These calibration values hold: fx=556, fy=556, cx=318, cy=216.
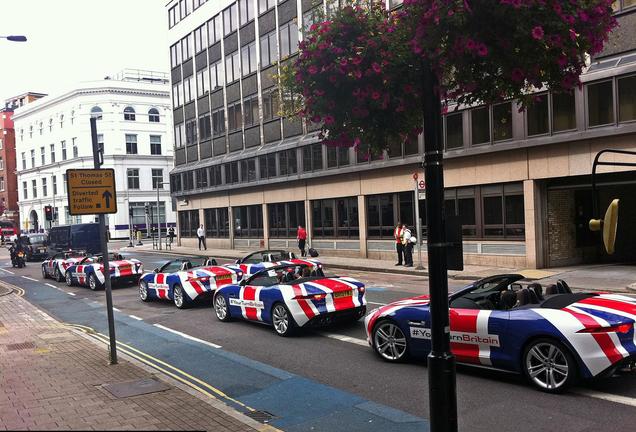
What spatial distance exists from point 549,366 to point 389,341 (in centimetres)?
242

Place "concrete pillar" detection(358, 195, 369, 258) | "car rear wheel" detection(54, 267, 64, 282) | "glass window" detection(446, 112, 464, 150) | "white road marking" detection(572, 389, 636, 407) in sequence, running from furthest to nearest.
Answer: "concrete pillar" detection(358, 195, 369, 258) < "car rear wheel" detection(54, 267, 64, 282) < "glass window" detection(446, 112, 464, 150) < "white road marking" detection(572, 389, 636, 407)

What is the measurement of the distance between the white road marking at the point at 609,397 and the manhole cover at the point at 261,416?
3.69 m

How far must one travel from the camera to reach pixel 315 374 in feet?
26.7

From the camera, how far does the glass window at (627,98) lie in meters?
17.6

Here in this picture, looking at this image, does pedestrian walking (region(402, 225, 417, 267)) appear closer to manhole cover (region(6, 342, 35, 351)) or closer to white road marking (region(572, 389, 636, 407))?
manhole cover (region(6, 342, 35, 351))

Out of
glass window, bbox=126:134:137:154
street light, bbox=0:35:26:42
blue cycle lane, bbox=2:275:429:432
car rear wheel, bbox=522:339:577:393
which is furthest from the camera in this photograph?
glass window, bbox=126:134:137:154

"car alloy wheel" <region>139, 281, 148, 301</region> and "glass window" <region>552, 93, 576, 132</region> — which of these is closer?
"car alloy wheel" <region>139, 281, 148, 301</region>

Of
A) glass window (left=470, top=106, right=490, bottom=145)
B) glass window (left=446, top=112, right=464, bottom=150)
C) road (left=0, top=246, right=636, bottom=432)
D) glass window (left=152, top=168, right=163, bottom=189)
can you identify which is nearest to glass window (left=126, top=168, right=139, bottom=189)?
glass window (left=152, top=168, right=163, bottom=189)

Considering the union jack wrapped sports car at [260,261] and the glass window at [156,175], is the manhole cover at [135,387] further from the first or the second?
the glass window at [156,175]

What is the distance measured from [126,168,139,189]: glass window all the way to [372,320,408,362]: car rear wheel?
213 feet

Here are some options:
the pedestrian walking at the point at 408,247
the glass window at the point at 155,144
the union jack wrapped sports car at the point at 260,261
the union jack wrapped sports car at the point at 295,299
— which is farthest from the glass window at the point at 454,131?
the glass window at the point at 155,144

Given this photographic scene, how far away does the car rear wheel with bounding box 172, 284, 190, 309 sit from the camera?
47.5ft

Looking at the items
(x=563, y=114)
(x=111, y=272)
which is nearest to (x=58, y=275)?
(x=111, y=272)

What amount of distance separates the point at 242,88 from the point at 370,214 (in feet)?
48.4
